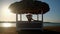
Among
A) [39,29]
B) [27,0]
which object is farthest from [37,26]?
[27,0]

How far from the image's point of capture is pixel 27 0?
1116 cm

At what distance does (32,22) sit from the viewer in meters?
12.1

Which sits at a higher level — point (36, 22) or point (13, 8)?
point (13, 8)

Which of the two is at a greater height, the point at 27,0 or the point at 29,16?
the point at 27,0

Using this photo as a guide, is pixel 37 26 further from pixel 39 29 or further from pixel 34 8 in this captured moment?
pixel 34 8

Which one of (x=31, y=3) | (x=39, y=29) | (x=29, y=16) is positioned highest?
(x=31, y=3)

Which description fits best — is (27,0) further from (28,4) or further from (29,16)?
(29,16)

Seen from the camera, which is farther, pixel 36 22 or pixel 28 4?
pixel 36 22

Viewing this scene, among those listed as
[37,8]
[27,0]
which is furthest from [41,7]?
[27,0]

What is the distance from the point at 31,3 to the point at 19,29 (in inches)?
77.3

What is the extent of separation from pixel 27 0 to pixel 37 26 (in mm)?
1931

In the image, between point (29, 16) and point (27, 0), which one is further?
point (29, 16)

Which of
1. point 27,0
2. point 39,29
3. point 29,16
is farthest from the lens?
point 29,16

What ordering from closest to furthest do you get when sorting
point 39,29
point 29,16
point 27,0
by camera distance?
point 27,0 → point 39,29 → point 29,16
